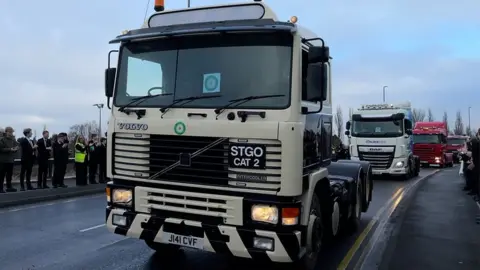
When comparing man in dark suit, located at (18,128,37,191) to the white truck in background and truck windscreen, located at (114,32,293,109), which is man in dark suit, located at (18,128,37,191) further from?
the white truck in background

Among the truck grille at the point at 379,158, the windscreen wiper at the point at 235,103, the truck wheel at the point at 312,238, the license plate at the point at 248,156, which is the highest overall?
the windscreen wiper at the point at 235,103

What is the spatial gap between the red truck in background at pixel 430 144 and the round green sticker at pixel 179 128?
2995cm

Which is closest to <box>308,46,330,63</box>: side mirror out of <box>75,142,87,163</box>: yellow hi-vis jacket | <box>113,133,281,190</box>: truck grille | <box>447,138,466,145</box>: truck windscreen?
<box>113,133,281,190</box>: truck grille

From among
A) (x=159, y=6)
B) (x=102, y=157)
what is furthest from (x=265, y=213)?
(x=102, y=157)

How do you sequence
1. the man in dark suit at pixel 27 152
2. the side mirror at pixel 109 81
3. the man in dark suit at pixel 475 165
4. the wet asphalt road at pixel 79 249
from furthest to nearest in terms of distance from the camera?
the man in dark suit at pixel 27 152 < the man in dark suit at pixel 475 165 < the wet asphalt road at pixel 79 249 < the side mirror at pixel 109 81

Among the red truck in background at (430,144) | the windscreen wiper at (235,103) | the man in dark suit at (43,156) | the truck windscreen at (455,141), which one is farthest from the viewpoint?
the truck windscreen at (455,141)

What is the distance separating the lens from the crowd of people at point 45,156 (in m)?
12.3

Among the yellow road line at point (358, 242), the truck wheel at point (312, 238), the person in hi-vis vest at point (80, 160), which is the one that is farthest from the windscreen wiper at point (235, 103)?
the person in hi-vis vest at point (80, 160)

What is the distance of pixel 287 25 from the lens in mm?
4855

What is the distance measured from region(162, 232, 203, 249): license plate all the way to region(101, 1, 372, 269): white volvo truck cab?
0.01 m

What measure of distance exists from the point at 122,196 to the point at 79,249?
75.0 inches

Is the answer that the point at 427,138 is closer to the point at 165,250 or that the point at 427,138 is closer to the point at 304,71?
the point at 165,250

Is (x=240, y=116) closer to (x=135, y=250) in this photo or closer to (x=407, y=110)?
(x=135, y=250)

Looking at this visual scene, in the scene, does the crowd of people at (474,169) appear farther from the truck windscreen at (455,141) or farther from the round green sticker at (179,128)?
the truck windscreen at (455,141)
